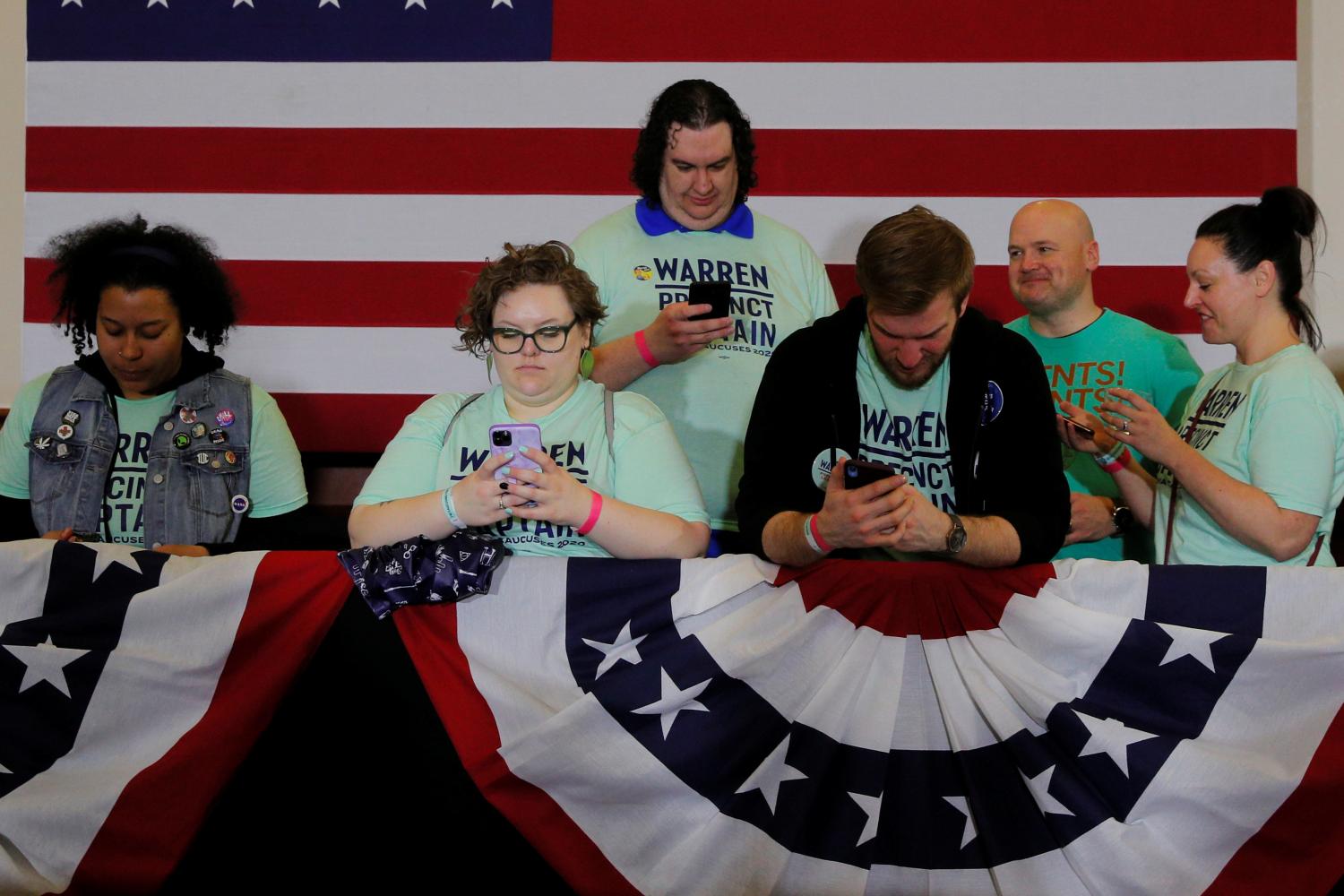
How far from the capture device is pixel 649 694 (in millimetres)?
2131

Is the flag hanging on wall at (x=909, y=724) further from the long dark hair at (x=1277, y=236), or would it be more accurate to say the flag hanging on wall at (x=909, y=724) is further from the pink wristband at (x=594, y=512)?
the long dark hair at (x=1277, y=236)

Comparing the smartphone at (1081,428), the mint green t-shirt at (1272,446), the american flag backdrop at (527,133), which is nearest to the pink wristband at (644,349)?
the smartphone at (1081,428)

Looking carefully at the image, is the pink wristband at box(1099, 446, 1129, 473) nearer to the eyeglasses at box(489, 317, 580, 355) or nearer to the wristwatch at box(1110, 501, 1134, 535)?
→ the wristwatch at box(1110, 501, 1134, 535)

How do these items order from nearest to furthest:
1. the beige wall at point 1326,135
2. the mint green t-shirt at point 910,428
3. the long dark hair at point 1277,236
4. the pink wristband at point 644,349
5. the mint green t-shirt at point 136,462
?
the mint green t-shirt at point 910,428, the long dark hair at point 1277,236, the pink wristband at point 644,349, the mint green t-shirt at point 136,462, the beige wall at point 1326,135

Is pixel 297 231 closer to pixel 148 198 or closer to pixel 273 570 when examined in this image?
pixel 148 198

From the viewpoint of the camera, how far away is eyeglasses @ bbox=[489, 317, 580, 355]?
230cm

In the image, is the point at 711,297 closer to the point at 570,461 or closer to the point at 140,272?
the point at 570,461

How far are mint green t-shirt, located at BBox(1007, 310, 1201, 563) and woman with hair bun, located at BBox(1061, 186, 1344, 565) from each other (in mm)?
240

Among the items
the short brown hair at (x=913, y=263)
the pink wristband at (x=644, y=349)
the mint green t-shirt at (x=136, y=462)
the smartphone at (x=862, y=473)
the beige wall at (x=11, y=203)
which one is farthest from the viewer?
the beige wall at (x=11, y=203)

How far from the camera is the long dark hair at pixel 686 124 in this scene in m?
2.99

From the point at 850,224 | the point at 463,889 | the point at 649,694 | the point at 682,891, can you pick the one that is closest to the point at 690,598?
the point at 649,694

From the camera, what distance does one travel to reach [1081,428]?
277 centimetres

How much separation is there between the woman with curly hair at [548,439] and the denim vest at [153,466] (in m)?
0.83

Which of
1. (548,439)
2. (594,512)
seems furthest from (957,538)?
(548,439)
